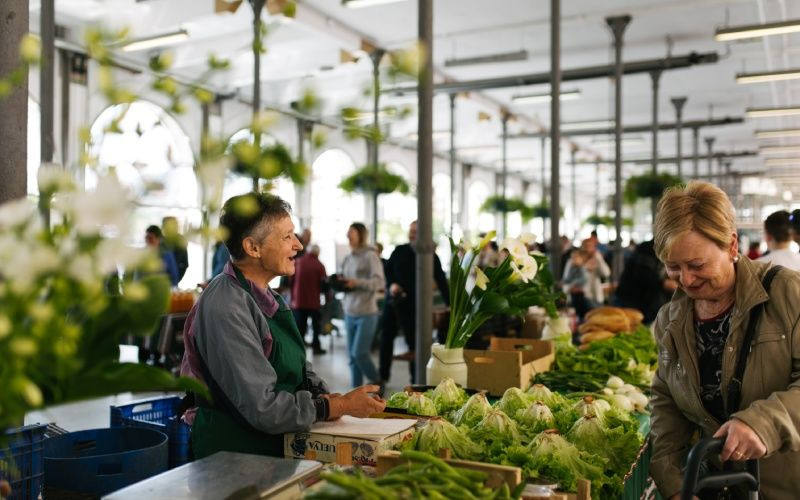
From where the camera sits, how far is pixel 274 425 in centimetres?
196

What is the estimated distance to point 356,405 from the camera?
2111 millimetres

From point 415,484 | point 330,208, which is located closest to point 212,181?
point 415,484

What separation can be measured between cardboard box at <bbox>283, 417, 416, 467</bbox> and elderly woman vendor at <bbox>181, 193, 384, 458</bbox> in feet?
0.12

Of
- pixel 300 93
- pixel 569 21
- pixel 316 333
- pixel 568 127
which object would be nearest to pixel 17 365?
pixel 300 93

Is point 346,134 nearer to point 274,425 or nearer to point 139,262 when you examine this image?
point 139,262

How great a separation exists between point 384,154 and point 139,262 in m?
18.1

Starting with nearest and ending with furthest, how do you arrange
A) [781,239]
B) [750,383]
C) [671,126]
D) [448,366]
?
1. [750,383]
2. [448,366]
3. [781,239]
4. [671,126]

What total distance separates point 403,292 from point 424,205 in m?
2.74

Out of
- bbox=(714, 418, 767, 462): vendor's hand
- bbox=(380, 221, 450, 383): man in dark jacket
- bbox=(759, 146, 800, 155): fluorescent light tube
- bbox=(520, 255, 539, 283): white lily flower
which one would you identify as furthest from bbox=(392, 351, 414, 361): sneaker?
bbox=(759, 146, 800, 155): fluorescent light tube

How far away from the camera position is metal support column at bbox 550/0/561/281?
624 cm

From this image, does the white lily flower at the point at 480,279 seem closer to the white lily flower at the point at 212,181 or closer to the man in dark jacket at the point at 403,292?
the white lily flower at the point at 212,181

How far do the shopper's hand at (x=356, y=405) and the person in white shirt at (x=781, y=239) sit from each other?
3307mm

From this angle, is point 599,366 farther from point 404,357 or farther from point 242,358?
point 404,357

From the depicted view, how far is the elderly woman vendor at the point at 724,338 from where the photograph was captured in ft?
5.82
